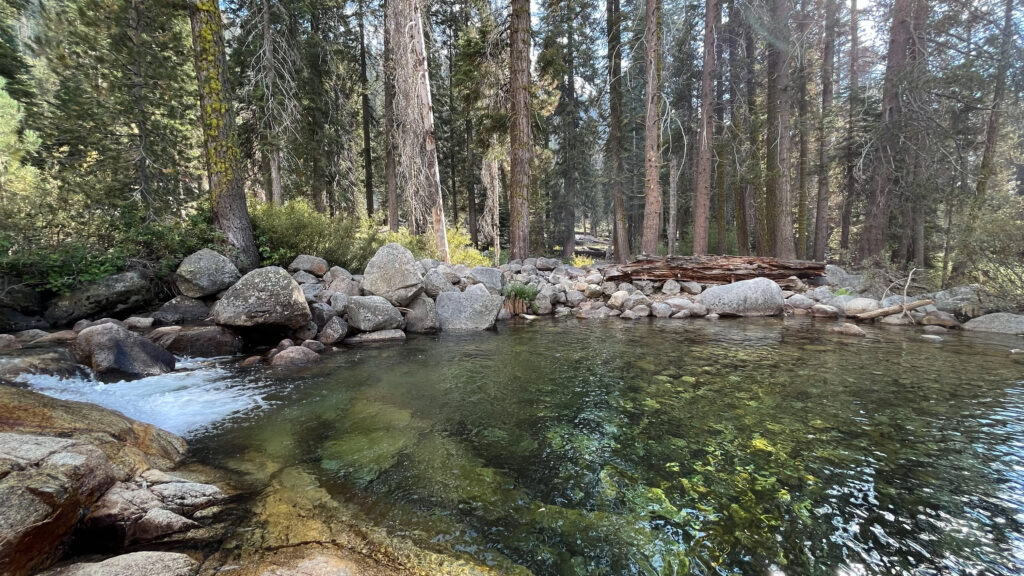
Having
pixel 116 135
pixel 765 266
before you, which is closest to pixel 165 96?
pixel 116 135

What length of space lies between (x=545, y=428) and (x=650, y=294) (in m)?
8.12

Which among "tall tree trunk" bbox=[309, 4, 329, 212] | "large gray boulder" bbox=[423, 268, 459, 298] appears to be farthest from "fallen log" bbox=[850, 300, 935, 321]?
"tall tree trunk" bbox=[309, 4, 329, 212]

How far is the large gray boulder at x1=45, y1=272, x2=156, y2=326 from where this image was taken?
6.32 meters

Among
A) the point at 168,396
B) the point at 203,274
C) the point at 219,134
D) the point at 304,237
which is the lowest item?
the point at 168,396

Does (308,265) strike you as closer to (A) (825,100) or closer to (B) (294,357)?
(B) (294,357)

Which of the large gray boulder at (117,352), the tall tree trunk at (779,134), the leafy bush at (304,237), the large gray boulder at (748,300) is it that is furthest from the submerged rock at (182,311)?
the tall tree trunk at (779,134)

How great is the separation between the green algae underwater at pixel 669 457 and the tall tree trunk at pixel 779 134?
7.62 meters

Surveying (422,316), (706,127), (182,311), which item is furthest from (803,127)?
(182,311)

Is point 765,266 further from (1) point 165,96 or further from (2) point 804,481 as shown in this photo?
(1) point 165,96

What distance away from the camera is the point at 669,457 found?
299 cm

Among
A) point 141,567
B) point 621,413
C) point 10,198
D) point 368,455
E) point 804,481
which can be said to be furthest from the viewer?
point 10,198

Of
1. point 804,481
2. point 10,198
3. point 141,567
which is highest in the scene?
point 10,198

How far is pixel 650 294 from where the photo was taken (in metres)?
10.8

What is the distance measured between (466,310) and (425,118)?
6.53m
